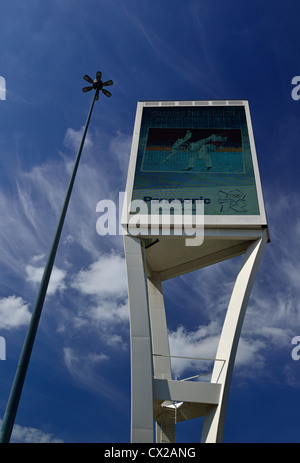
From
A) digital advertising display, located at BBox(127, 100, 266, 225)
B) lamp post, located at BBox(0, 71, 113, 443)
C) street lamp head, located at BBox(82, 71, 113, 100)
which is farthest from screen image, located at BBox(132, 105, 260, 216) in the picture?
lamp post, located at BBox(0, 71, 113, 443)

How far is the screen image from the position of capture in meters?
16.9

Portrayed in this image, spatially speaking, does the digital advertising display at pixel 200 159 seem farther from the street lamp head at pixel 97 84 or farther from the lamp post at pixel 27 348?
the lamp post at pixel 27 348

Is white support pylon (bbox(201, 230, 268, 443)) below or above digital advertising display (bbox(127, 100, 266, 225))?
below

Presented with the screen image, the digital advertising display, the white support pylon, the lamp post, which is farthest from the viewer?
the screen image

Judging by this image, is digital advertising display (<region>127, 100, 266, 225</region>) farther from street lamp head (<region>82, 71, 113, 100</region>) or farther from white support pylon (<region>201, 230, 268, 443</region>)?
street lamp head (<region>82, 71, 113, 100</region>)

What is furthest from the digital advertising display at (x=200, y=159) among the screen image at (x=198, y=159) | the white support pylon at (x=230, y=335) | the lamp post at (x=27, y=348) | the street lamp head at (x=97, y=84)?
the lamp post at (x=27, y=348)

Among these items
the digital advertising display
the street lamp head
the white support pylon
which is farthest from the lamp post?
the white support pylon

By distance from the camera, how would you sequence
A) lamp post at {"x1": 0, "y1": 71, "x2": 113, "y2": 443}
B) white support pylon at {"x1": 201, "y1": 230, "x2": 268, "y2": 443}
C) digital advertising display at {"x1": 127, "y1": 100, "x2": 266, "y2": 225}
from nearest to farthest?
lamp post at {"x1": 0, "y1": 71, "x2": 113, "y2": 443}
white support pylon at {"x1": 201, "y1": 230, "x2": 268, "y2": 443}
digital advertising display at {"x1": 127, "y1": 100, "x2": 266, "y2": 225}

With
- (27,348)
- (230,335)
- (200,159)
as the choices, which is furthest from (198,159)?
(27,348)

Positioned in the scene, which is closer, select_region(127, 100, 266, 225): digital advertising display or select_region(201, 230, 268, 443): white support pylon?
select_region(201, 230, 268, 443): white support pylon

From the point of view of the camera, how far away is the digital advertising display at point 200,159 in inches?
655

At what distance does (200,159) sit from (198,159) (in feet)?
0.34
